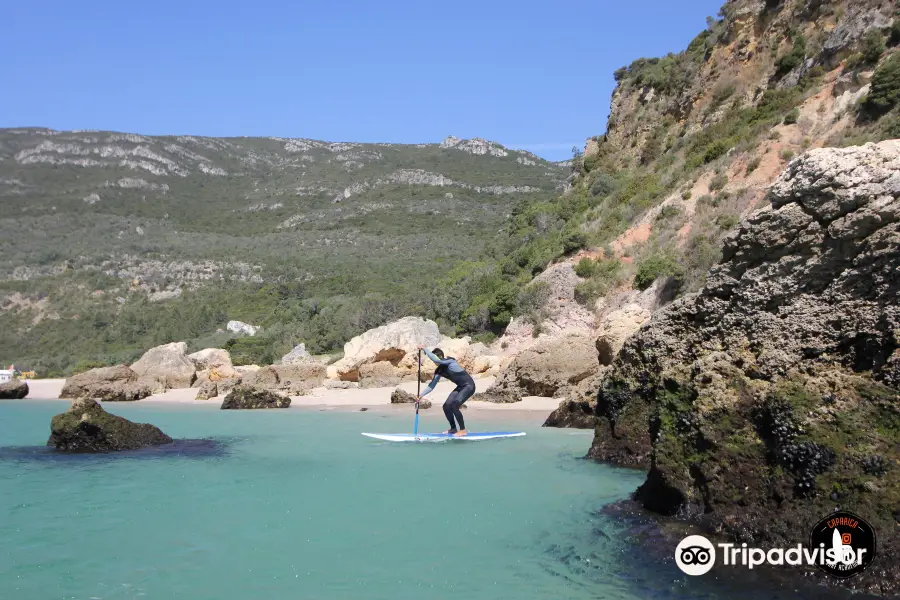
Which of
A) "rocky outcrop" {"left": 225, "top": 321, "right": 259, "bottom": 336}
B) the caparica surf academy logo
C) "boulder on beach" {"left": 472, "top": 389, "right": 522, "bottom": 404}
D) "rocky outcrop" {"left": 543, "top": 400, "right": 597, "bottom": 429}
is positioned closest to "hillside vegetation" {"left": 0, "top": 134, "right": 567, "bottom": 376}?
"rocky outcrop" {"left": 225, "top": 321, "right": 259, "bottom": 336}

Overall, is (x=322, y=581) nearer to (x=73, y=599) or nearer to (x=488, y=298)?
(x=73, y=599)

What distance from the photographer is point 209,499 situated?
8055 millimetres

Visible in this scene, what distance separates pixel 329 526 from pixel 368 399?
44.4 feet

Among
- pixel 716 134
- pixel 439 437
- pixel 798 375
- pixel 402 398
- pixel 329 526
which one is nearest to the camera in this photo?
pixel 798 375

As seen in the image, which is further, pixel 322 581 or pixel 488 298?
pixel 488 298

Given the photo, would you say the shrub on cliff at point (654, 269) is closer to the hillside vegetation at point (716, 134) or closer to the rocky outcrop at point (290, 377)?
the hillside vegetation at point (716, 134)

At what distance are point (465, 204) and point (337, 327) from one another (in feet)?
181

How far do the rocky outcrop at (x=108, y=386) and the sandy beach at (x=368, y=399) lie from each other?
551 millimetres

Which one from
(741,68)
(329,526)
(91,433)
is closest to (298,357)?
(91,433)

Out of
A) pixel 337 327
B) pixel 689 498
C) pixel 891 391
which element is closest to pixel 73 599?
pixel 689 498

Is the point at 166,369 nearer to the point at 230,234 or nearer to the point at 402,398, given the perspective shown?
the point at 402,398

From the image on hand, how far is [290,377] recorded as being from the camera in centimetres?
2445

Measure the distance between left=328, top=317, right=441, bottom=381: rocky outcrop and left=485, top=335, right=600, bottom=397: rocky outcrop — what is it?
5.93 m

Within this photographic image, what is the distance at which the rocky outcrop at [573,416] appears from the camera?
12.7 m
